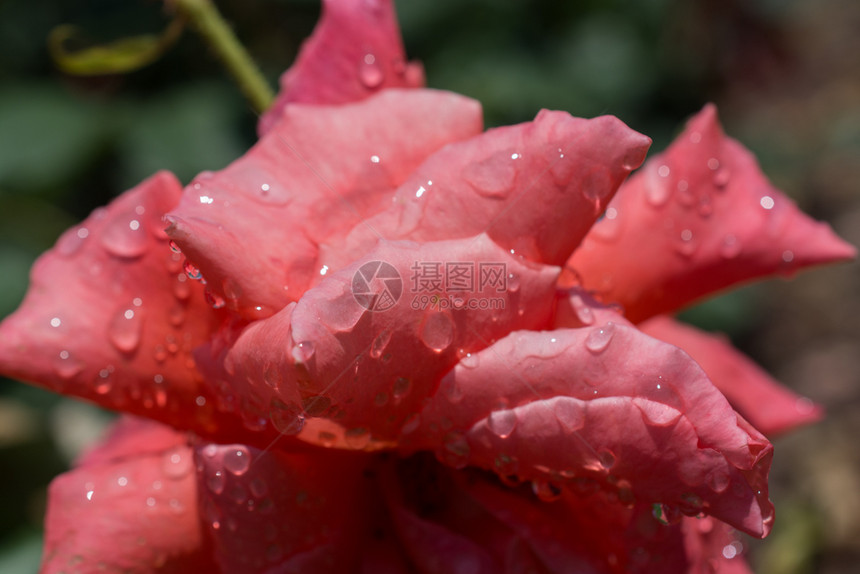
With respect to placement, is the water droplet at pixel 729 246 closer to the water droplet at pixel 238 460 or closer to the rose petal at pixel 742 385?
the rose petal at pixel 742 385

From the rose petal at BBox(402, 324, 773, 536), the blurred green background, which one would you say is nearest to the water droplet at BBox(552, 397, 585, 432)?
the rose petal at BBox(402, 324, 773, 536)

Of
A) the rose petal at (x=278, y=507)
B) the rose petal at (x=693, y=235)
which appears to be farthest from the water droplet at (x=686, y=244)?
the rose petal at (x=278, y=507)

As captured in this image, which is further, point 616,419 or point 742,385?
point 742,385

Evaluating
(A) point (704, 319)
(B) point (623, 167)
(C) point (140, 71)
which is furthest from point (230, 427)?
(A) point (704, 319)

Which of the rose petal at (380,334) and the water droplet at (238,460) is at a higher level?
the rose petal at (380,334)

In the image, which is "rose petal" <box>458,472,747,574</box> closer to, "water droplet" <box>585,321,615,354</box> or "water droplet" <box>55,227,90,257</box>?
"water droplet" <box>585,321,615,354</box>

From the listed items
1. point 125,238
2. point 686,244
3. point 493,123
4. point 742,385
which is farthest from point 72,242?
point 493,123

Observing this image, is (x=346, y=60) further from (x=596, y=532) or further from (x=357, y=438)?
(x=596, y=532)
